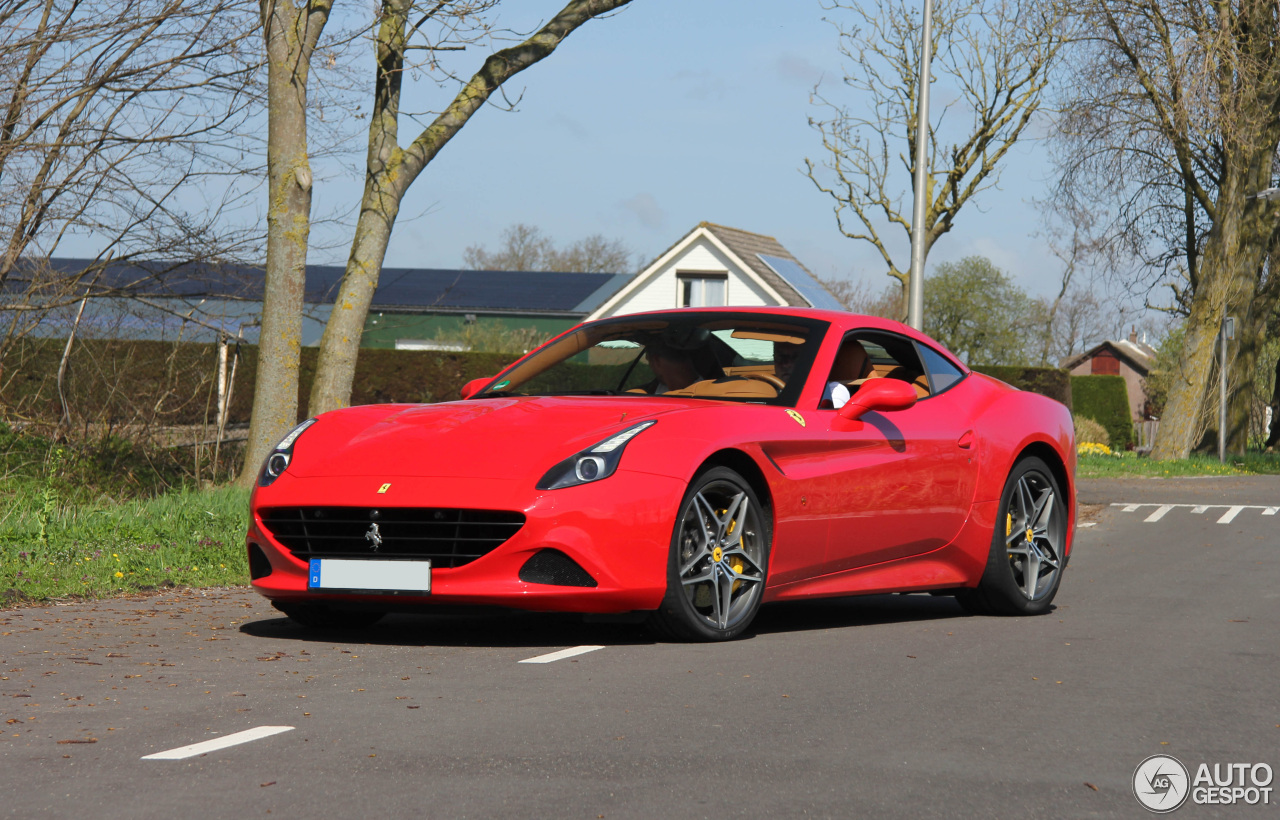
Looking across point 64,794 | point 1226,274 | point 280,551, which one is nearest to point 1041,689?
point 280,551

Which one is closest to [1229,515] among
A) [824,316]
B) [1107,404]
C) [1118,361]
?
[824,316]

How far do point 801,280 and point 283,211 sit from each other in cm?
4735

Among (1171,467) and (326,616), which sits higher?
(1171,467)

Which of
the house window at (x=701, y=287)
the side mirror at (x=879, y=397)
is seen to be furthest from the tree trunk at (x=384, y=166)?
the house window at (x=701, y=287)

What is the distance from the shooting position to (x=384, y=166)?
46.4 feet

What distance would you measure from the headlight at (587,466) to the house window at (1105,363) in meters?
115

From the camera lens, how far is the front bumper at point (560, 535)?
5.73 meters

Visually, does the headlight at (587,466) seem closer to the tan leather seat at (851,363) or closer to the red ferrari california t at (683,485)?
the red ferrari california t at (683,485)

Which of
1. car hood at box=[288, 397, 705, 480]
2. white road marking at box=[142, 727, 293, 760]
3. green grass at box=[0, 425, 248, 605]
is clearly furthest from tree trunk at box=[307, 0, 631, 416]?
white road marking at box=[142, 727, 293, 760]

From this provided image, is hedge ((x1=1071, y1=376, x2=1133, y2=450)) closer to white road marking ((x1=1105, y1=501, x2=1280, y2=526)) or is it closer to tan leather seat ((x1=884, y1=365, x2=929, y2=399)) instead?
white road marking ((x1=1105, y1=501, x2=1280, y2=526))

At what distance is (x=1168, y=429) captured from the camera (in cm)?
2964

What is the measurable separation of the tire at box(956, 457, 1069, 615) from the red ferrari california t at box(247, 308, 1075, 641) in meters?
0.01

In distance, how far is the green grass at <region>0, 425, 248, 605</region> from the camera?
8.34 m

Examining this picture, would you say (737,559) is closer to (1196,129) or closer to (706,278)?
(1196,129)
